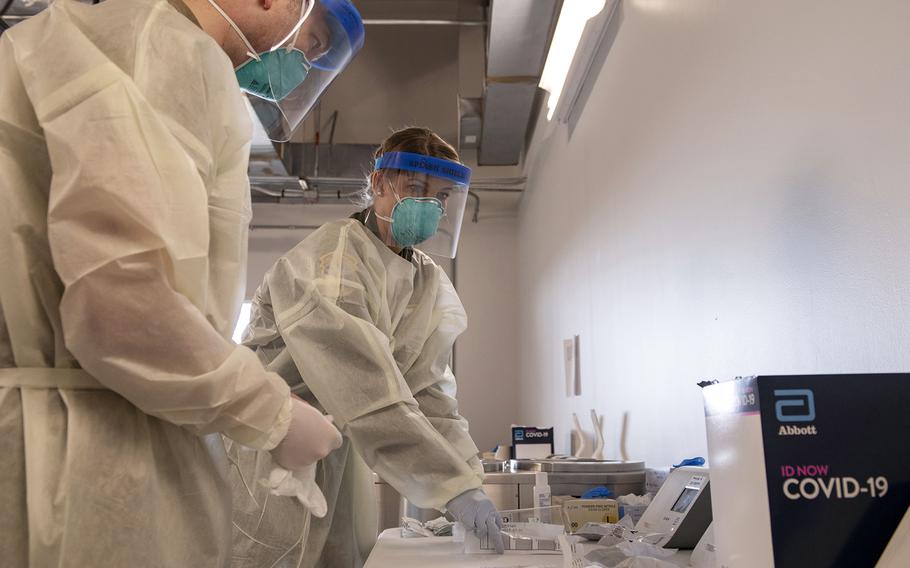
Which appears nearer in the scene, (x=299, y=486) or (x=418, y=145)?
(x=299, y=486)

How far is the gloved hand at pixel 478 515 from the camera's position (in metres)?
1.33

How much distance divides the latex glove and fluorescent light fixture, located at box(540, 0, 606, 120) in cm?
186

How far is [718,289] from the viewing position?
63.4 inches

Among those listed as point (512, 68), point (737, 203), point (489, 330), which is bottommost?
point (737, 203)

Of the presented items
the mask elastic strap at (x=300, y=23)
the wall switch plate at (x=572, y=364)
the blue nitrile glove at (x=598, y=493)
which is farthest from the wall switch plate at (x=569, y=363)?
the mask elastic strap at (x=300, y=23)

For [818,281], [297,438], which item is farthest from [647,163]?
[297,438]

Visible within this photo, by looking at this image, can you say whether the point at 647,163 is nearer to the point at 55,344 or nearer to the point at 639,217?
the point at 639,217

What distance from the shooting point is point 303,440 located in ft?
2.87

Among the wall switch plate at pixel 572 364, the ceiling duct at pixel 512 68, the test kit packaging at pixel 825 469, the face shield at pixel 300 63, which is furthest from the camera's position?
the wall switch plate at pixel 572 364

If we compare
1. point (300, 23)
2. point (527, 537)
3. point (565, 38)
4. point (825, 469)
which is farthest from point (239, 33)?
point (565, 38)

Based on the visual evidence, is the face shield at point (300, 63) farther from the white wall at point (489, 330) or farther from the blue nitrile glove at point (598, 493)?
the white wall at point (489, 330)

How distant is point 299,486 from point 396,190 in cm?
96

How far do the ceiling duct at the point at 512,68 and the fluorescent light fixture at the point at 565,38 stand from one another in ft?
1.47

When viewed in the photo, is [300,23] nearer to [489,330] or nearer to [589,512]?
[589,512]
